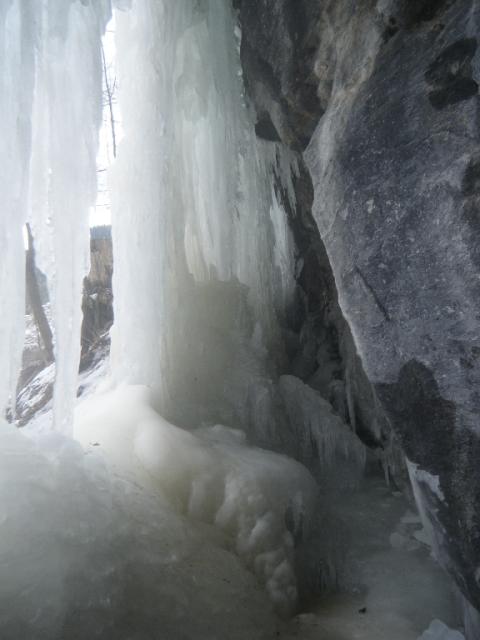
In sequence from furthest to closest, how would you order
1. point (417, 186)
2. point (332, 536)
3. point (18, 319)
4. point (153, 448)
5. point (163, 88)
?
1. point (163, 88)
2. point (332, 536)
3. point (153, 448)
4. point (18, 319)
5. point (417, 186)

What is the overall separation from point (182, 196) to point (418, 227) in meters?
3.72

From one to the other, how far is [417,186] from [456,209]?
25cm

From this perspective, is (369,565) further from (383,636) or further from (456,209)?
(456,209)

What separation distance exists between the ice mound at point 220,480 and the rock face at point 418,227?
4.53ft

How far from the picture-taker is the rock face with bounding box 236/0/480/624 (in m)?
2.00

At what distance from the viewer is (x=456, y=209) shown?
1.99 meters

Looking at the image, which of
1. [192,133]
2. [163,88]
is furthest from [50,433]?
[192,133]

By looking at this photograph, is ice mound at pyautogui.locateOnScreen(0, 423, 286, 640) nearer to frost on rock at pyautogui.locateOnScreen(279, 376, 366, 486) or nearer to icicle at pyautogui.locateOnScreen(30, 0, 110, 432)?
icicle at pyautogui.locateOnScreen(30, 0, 110, 432)

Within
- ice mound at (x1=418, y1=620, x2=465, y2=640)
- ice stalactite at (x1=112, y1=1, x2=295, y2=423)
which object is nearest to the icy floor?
ice mound at (x1=418, y1=620, x2=465, y2=640)

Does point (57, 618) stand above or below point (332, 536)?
above

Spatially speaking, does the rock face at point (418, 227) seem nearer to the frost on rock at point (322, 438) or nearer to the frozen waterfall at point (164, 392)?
the frozen waterfall at point (164, 392)

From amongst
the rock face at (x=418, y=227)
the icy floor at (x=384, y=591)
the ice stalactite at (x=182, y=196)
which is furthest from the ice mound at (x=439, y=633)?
the ice stalactite at (x=182, y=196)

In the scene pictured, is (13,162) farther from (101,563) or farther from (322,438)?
(322,438)

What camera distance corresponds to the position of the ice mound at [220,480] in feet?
10.6
